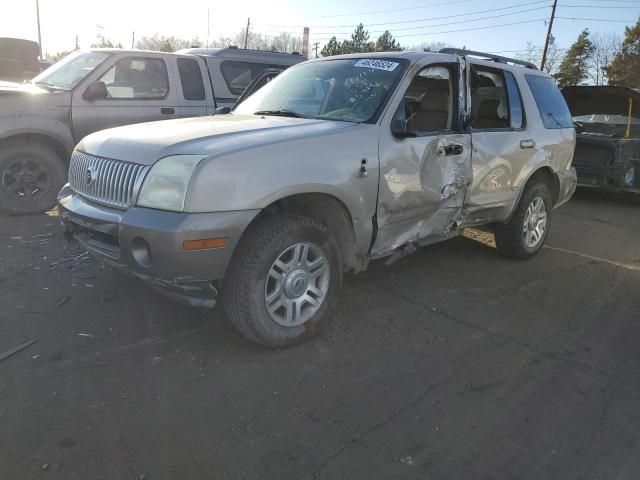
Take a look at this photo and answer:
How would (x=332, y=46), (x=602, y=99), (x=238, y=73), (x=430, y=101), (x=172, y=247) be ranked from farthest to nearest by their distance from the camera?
(x=332, y=46) < (x=602, y=99) < (x=238, y=73) < (x=430, y=101) < (x=172, y=247)

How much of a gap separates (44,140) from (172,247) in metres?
4.43

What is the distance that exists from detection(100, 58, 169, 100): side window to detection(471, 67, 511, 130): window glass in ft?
13.8

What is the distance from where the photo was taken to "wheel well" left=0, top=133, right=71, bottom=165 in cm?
609

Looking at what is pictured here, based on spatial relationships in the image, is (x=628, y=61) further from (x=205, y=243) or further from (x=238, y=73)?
(x=205, y=243)

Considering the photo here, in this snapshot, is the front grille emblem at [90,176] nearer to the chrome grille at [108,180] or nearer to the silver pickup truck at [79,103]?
the chrome grille at [108,180]

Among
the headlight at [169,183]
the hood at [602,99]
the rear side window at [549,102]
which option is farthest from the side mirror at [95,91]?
the hood at [602,99]

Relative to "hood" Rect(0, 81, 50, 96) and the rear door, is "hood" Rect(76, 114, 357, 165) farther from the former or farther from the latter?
the rear door

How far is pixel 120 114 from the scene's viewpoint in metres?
6.68

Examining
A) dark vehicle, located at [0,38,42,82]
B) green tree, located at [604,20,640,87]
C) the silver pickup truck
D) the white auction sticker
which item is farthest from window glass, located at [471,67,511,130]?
green tree, located at [604,20,640,87]

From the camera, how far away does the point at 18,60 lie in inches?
512

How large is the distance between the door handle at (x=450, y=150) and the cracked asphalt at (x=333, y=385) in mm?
1187

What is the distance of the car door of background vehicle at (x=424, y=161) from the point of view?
378 cm

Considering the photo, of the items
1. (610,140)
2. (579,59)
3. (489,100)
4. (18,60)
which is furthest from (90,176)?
(579,59)

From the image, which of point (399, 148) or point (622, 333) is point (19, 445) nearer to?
point (399, 148)
